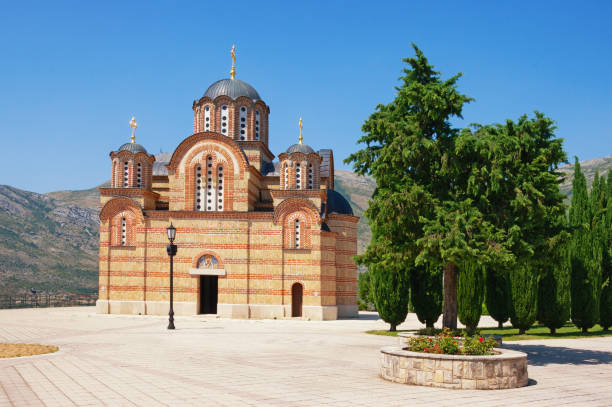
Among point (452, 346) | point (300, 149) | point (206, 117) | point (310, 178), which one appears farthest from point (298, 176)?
point (452, 346)

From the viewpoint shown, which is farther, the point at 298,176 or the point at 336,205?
the point at 336,205

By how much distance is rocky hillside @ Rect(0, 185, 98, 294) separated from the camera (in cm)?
7488

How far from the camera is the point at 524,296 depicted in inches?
928

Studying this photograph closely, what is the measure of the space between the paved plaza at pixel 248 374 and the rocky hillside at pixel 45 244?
58.2 meters

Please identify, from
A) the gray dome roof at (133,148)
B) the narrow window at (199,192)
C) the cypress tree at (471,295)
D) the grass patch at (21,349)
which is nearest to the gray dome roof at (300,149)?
the narrow window at (199,192)

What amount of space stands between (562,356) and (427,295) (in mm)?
7679

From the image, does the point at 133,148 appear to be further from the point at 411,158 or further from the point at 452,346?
the point at 452,346

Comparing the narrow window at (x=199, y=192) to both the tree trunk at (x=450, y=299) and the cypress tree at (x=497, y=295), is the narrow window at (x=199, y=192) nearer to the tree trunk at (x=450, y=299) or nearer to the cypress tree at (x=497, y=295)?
the cypress tree at (x=497, y=295)

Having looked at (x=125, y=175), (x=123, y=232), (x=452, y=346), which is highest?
(x=125, y=175)

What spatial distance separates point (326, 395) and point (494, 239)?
7156 mm

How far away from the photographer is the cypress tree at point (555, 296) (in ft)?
78.2

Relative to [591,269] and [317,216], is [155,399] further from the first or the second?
[317,216]

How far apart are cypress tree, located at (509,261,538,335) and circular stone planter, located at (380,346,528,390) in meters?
12.5

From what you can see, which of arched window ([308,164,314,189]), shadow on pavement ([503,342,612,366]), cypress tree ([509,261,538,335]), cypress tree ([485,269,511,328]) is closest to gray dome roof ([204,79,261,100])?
arched window ([308,164,314,189])
